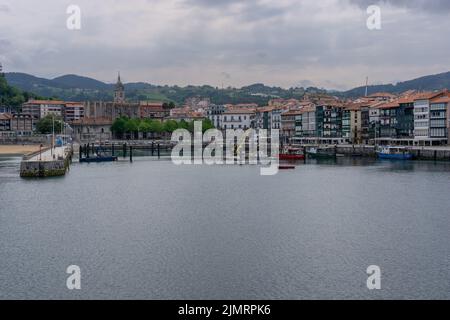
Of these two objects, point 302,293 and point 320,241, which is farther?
point 320,241

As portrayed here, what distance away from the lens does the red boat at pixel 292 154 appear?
6531 cm

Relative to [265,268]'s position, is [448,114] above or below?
above

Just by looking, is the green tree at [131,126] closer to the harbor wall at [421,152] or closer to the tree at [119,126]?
the tree at [119,126]

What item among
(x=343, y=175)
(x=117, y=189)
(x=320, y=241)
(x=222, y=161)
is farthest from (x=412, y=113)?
(x=320, y=241)

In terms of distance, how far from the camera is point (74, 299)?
Answer: 15.9m

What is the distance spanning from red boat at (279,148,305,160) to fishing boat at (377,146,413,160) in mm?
7611

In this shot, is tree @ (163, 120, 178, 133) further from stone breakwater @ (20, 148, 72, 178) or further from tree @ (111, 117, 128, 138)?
stone breakwater @ (20, 148, 72, 178)

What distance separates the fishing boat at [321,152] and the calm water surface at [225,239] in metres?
26.9

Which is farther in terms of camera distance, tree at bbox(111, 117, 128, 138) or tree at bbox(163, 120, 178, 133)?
tree at bbox(111, 117, 128, 138)

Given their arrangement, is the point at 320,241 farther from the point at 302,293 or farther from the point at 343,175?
the point at 343,175

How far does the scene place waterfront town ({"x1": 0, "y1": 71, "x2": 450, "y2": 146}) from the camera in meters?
69.9

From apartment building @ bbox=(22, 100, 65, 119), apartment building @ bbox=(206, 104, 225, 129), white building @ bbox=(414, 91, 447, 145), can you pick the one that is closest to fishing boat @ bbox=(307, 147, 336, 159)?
white building @ bbox=(414, 91, 447, 145)
